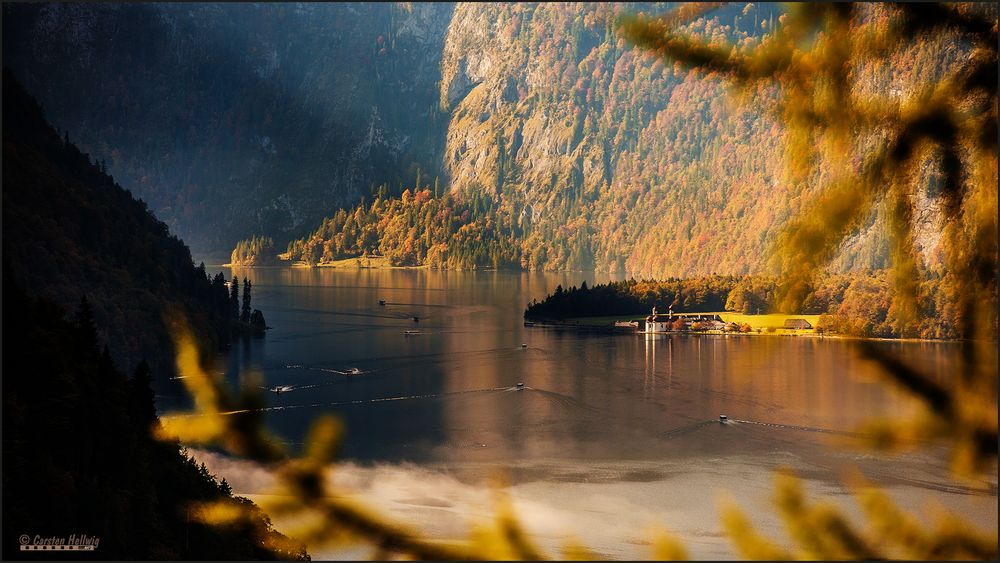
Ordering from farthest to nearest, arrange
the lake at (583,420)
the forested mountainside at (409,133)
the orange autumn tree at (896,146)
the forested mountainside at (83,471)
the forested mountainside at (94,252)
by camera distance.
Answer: the forested mountainside at (409,133), the forested mountainside at (94,252), the lake at (583,420), the forested mountainside at (83,471), the orange autumn tree at (896,146)

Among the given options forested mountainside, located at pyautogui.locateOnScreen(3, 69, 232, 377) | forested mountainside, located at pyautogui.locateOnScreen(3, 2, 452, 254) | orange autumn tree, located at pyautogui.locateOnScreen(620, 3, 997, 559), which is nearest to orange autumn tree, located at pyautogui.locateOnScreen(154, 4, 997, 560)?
orange autumn tree, located at pyautogui.locateOnScreen(620, 3, 997, 559)

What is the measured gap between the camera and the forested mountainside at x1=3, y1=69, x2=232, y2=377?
35625mm

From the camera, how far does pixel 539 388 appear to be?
3659cm

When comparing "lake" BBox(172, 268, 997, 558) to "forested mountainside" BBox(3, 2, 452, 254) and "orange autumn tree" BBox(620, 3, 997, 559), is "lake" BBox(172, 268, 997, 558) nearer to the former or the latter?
"orange autumn tree" BBox(620, 3, 997, 559)

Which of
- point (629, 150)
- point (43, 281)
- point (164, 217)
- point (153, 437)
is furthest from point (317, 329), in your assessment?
point (164, 217)

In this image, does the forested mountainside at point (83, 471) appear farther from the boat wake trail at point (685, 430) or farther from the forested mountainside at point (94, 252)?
the forested mountainside at point (94, 252)

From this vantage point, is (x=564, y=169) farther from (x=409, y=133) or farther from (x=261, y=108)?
(x=261, y=108)

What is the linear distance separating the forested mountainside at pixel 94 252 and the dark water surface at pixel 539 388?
3.59 m

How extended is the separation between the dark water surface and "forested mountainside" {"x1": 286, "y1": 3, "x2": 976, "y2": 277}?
6109 centimetres

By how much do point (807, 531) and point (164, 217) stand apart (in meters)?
165

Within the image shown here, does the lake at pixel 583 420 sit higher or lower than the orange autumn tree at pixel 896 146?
lower

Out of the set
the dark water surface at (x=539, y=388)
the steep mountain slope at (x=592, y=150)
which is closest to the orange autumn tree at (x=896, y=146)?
the dark water surface at (x=539, y=388)

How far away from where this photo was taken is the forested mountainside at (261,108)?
15925 centimetres

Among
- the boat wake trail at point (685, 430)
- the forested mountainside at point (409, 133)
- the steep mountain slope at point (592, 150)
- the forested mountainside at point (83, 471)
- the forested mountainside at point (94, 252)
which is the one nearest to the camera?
the forested mountainside at point (83, 471)
